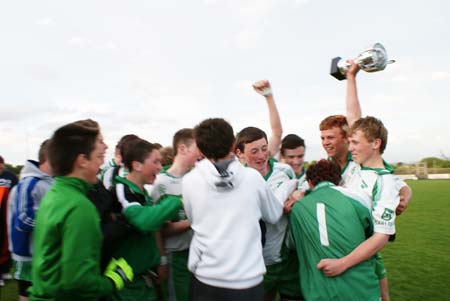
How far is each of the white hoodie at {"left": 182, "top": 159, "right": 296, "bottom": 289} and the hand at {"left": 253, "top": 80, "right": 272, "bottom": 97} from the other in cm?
147

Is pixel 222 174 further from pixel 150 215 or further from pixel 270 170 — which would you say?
pixel 270 170

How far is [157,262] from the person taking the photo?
8.41 feet

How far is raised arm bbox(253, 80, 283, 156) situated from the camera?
11.4ft

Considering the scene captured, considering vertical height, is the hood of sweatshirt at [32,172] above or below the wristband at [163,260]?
above

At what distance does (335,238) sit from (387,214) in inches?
16.0

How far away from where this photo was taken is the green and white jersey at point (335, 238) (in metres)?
2.44

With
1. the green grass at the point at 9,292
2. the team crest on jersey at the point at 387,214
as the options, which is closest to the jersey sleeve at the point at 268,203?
the team crest on jersey at the point at 387,214

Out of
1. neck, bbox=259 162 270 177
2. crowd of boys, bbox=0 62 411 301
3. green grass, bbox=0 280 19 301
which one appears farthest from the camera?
green grass, bbox=0 280 19 301

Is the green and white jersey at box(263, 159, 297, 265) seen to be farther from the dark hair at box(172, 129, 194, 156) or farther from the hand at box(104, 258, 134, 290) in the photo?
the hand at box(104, 258, 134, 290)

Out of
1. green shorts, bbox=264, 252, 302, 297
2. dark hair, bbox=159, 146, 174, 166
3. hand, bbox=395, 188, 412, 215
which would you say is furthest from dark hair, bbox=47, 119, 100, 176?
hand, bbox=395, 188, 412, 215

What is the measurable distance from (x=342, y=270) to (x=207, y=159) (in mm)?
1245

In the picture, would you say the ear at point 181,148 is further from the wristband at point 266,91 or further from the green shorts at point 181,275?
the wristband at point 266,91

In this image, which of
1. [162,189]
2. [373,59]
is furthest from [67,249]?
[373,59]

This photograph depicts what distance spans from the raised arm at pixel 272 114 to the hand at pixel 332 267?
4.47 ft
